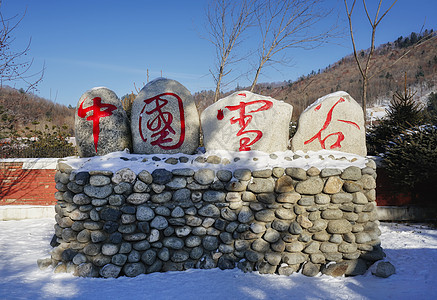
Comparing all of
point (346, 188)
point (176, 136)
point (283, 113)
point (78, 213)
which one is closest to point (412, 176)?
point (346, 188)

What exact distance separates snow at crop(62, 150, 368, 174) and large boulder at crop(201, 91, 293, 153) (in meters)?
0.16

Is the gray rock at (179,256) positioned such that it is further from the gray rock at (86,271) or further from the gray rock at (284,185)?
the gray rock at (284,185)

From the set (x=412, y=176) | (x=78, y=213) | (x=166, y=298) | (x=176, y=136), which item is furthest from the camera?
(x=412, y=176)

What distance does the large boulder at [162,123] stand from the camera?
160 inches

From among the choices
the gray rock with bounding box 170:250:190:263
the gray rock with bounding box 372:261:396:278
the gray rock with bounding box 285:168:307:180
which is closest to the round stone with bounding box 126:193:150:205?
the gray rock with bounding box 170:250:190:263

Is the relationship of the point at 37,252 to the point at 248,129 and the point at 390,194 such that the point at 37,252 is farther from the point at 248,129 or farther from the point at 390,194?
the point at 390,194

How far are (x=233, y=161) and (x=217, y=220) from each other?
0.82 metres

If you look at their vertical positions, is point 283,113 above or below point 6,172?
above

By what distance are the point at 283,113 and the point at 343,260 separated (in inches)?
83.7

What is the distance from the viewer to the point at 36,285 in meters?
3.12

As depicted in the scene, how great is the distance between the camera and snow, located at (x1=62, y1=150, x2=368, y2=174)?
3676 mm

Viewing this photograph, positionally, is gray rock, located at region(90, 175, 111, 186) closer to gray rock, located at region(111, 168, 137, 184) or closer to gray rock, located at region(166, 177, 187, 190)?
gray rock, located at region(111, 168, 137, 184)

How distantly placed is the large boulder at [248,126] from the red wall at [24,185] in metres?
4.73

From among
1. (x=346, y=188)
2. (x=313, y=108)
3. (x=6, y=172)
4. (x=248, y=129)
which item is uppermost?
(x=313, y=108)
